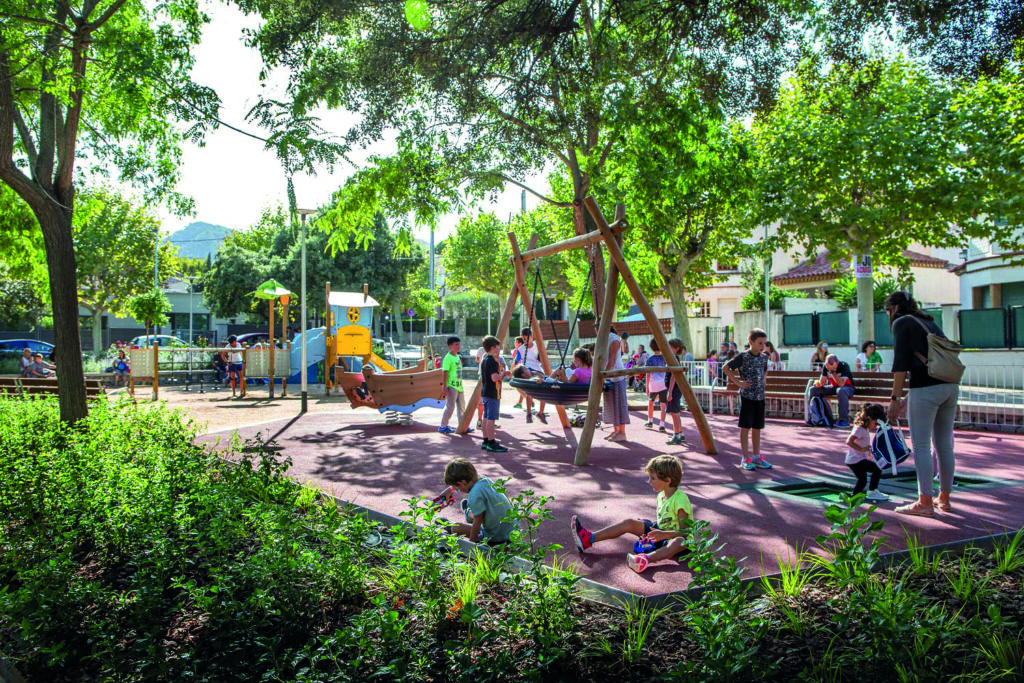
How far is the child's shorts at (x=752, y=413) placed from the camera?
8914 mm

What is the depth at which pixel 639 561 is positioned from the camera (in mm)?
5035

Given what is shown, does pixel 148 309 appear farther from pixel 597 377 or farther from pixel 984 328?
pixel 984 328

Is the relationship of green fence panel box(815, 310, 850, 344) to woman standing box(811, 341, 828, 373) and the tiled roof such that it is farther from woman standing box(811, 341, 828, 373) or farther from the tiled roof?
the tiled roof

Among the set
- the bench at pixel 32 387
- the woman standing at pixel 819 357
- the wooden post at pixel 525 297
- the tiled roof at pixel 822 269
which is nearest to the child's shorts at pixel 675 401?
the wooden post at pixel 525 297

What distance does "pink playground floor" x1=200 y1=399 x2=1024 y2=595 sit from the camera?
5652 millimetres

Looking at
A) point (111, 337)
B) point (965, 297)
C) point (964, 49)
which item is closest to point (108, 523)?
point (964, 49)

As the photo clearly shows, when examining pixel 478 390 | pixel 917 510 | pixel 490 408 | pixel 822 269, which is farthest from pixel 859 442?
pixel 822 269

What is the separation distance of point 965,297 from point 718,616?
31.8 meters

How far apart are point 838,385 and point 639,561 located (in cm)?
1067

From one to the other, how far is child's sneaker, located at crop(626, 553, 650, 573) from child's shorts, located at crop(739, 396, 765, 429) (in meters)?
4.21

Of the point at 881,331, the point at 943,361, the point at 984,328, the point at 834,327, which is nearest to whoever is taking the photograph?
the point at 943,361

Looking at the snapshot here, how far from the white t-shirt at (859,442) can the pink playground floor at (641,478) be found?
477 mm

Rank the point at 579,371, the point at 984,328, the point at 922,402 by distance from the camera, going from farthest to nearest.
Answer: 1. the point at 984,328
2. the point at 579,371
3. the point at 922,402

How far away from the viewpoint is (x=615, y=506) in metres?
6.98
